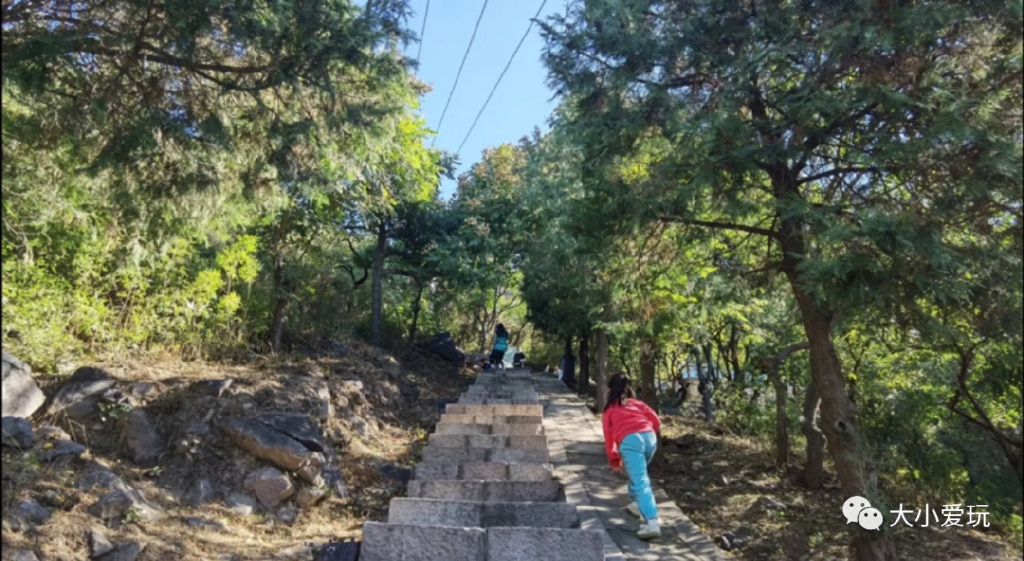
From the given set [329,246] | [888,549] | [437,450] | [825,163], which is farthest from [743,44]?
[329,246]

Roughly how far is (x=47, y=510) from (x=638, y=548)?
4.59 meters

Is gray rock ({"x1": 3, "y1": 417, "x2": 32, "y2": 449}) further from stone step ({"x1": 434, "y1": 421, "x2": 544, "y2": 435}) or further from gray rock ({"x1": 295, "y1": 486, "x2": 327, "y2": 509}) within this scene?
stone step ({"x1": 434, "y1": 421, "x2": 544, "y2": 435})

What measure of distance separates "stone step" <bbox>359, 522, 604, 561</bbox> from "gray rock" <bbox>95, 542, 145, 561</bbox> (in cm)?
166

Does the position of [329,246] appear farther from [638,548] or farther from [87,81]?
[638,548]

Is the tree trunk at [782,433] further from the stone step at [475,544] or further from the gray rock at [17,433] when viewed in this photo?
the gray rock at [17,433]

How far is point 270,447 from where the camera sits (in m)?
6.59

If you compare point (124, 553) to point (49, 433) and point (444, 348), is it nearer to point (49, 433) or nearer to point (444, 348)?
point (49, 433)

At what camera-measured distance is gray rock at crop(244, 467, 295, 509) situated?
20.6 feet

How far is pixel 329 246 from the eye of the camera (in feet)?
40.7

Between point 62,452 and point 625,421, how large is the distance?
4896 mm

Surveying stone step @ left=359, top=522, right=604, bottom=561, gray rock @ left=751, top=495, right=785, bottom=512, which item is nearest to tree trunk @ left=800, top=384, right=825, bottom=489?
gray rock @ left=751, top=495, right=785, bottom=512

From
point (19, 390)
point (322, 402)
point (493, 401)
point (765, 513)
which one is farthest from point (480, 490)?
point (493, 401)

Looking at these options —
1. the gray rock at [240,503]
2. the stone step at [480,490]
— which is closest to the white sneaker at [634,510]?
the stone step at [480,490]

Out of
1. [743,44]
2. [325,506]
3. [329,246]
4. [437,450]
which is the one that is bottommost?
[325,506]
